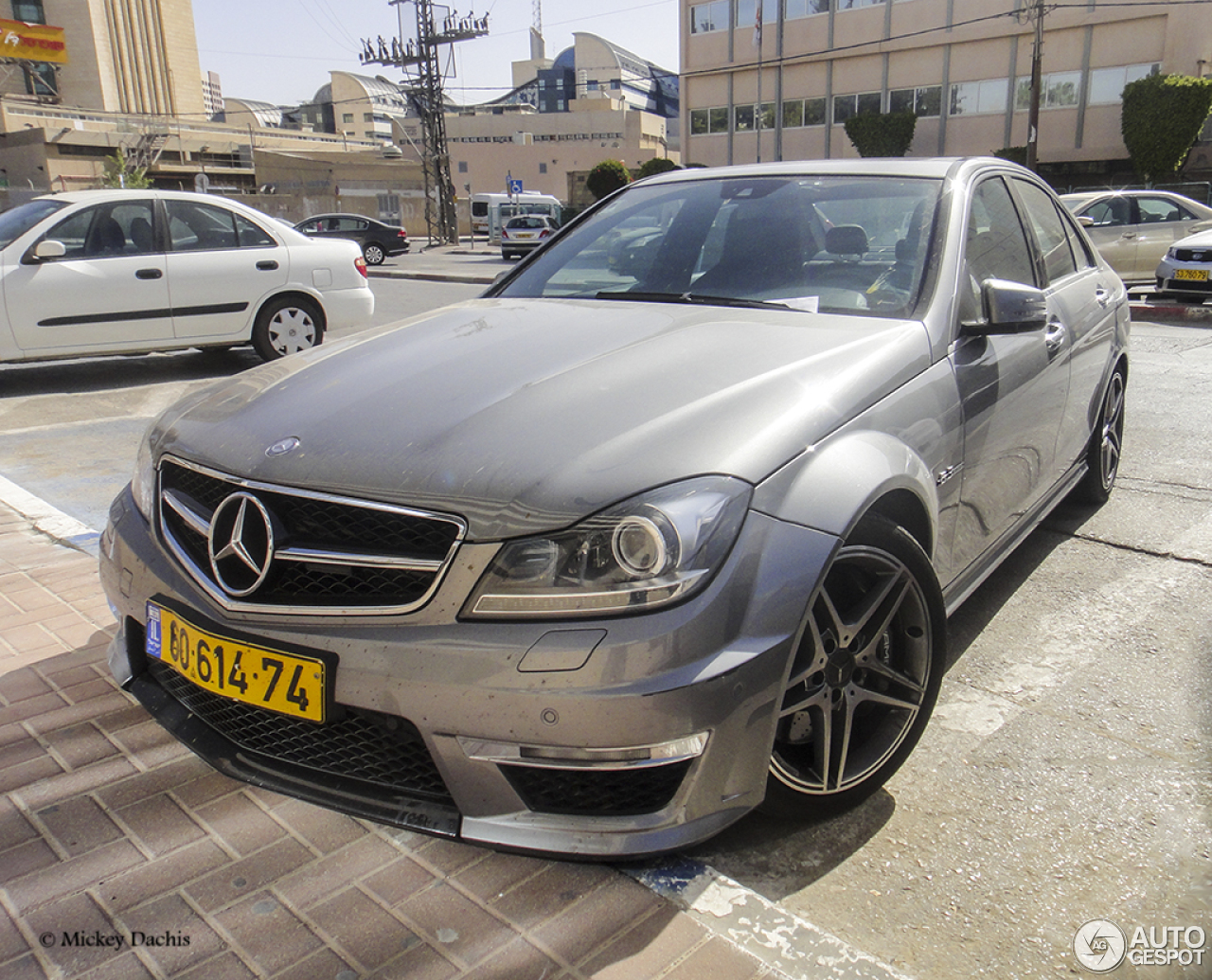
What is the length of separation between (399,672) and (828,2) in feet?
152

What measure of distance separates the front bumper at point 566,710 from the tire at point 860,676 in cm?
14

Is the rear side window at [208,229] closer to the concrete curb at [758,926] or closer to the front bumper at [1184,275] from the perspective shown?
the concrete curb at [758,926]

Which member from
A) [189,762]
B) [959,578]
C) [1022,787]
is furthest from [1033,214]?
[189,762]

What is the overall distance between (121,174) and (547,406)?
199 ft

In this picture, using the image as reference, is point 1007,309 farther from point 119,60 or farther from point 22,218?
point 119,60

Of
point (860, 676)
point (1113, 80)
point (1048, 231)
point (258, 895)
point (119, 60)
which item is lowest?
point (258, 895)

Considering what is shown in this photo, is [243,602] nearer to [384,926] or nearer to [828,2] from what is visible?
[384,926]

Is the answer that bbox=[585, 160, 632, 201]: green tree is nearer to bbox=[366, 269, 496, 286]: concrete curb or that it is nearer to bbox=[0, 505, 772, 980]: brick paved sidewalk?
bbox=[366, 269, 496, 286]: concrete curb

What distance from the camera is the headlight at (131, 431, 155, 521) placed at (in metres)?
2.40

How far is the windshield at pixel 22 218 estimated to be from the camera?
24.7 ft

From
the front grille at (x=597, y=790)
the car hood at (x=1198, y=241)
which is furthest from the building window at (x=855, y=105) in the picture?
the front grille at (x=597, y=790)

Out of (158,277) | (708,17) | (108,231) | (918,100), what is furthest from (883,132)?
(108,231)

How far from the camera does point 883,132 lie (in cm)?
3969

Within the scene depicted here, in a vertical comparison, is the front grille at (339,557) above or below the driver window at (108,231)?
below
